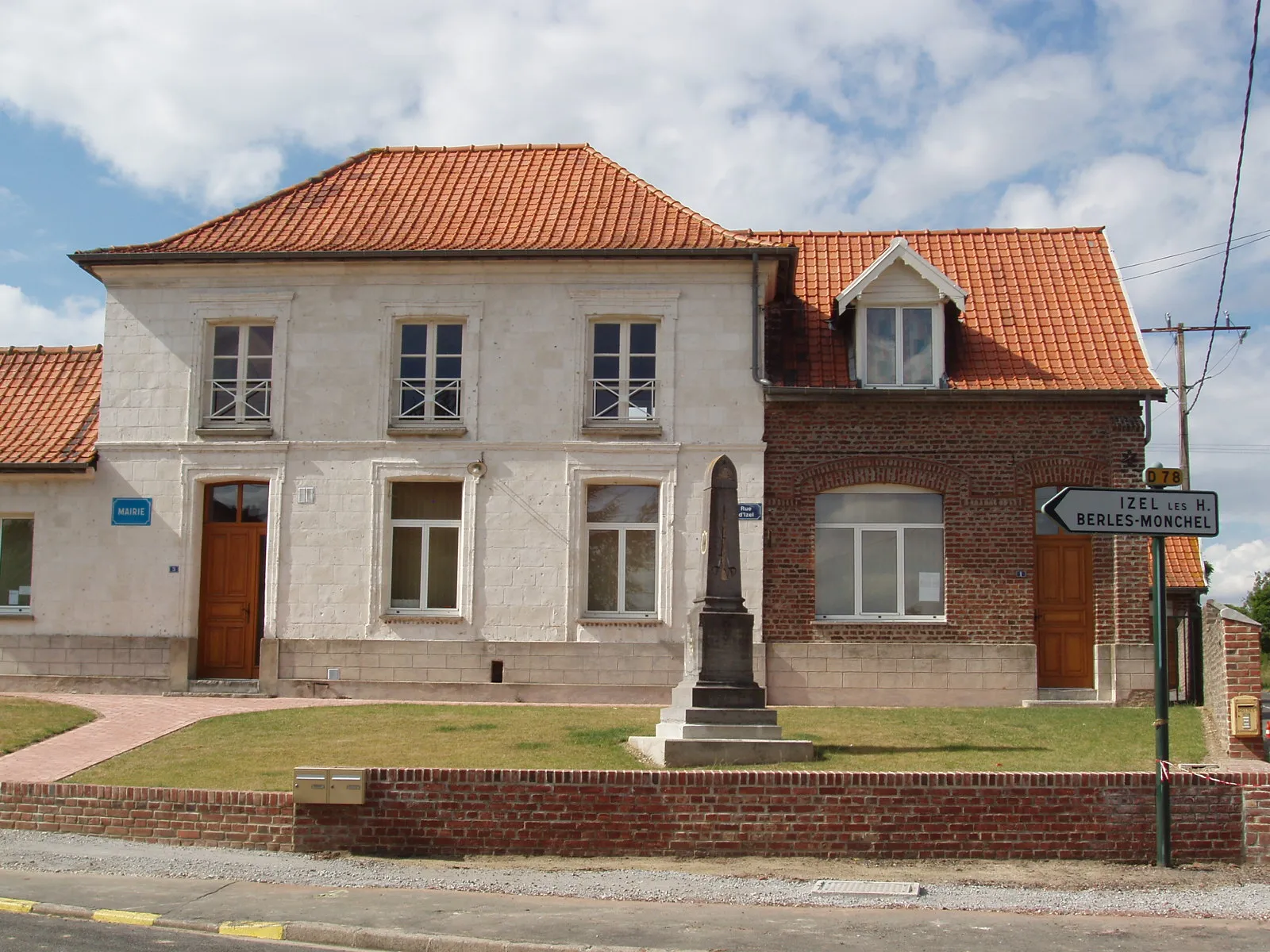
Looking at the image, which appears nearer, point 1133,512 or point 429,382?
point 1133,512

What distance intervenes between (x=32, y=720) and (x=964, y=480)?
13191mm

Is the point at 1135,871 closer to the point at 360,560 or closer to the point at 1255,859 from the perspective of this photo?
the point at 1255,859

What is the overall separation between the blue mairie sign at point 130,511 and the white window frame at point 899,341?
442 inches

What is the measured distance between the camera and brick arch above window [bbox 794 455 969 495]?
19.7 metres

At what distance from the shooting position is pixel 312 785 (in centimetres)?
1094

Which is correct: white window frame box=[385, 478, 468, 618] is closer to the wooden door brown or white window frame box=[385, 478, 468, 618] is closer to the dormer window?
the dormer window

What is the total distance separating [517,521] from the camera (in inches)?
789

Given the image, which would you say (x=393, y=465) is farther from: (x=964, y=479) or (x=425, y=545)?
(x=964, y=479)

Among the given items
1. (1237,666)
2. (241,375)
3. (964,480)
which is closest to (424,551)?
(241,375)

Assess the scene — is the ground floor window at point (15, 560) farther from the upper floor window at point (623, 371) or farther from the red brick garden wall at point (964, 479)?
the red brick garden wall at point (964, 479)

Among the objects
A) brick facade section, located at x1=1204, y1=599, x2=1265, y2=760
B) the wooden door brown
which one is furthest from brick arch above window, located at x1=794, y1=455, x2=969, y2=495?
brick facade section, located at x1=1204, y1=599, x2=1265, y2=760

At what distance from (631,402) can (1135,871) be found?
11.6m

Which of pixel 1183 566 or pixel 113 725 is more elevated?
pixel 1183 566

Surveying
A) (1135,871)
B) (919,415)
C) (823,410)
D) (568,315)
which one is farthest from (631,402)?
(1135,871)
